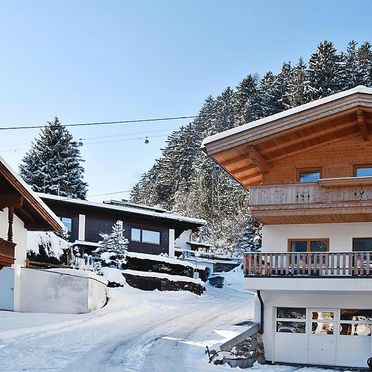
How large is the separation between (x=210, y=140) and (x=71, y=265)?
12319 mm

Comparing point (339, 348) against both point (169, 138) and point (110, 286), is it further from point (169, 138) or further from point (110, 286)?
point (169, 138)

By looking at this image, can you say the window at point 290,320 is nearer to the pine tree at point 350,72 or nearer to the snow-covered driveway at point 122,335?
the snow-covered driveway at point 122,335

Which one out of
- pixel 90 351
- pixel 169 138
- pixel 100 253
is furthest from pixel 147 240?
pixel 169 138

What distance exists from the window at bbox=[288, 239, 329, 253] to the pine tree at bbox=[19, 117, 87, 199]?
107 feet

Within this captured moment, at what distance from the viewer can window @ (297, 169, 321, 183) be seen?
21.1 meters

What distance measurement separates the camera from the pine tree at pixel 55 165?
51875 millimetres

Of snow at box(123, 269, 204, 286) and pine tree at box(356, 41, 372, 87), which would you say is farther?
pine tree at box(356, 41, 372, 87)

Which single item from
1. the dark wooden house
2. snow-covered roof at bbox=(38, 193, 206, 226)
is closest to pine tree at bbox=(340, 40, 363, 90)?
the dark wooden house

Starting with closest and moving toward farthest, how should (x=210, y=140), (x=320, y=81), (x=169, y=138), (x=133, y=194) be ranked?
1. (x=210, y=140)
2. (x=320, y=81)
3. (x=169, y=138)
4. (x=133, y=194)

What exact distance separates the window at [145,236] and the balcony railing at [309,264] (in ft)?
59.6

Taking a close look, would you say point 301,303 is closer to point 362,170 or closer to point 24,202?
point 362,170

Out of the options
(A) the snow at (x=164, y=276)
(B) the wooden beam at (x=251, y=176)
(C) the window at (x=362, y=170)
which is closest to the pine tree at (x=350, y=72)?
(A) the snow at (x=164, y=276)

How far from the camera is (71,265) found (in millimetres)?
29297

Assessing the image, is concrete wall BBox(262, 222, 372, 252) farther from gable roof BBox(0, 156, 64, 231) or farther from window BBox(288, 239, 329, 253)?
gable roof BBox(0, 156, 64, 231)
